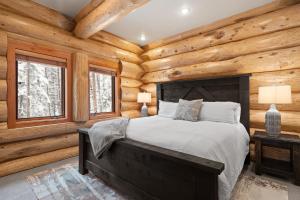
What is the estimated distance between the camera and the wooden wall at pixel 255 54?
252 centimetres

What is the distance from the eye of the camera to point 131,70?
14.6 feet

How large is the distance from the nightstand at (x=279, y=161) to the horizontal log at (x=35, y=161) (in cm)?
320

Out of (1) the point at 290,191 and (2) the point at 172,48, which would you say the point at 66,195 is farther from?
(2) the point at 172,48

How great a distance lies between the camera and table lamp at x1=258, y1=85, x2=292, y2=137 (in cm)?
224

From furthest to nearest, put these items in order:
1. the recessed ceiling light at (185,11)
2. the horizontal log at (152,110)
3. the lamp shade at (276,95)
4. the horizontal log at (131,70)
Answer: the horizontal log at (152,110)
the horizontal log at (131,70)
the recessed ceiling light at (185,11)
the lamp shade at (276,95)

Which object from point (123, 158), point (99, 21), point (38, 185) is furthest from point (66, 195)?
point (99, 21)

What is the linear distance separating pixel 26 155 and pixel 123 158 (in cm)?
184

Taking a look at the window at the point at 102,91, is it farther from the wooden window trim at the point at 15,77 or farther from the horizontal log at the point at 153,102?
the horizontal log at the point at 153,102

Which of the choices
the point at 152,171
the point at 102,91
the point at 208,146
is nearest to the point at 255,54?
the point at 208,146

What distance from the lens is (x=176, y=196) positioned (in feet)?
4.49

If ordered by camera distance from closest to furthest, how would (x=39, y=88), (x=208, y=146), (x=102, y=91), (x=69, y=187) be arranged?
(x=208, y=146)
(x=69, y=187)
(x=39, y=88)
(x=102, y=91)

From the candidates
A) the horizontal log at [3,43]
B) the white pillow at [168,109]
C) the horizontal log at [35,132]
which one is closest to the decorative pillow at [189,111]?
the white pillow at [168,109]

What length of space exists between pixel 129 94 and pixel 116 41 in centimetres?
141

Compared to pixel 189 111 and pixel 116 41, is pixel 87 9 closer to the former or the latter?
pixel 116 41
